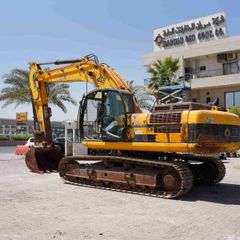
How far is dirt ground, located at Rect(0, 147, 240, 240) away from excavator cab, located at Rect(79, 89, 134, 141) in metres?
1.75

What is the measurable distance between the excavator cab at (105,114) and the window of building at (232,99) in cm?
2838

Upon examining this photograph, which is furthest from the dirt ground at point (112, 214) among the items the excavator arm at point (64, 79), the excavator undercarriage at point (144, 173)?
the excavator arm at point (64, 79)

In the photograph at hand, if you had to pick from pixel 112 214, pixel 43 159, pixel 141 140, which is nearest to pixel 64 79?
pixel 43 159

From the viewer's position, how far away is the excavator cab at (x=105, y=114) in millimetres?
12656

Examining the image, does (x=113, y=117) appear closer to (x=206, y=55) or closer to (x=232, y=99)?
(x=232, y=99)

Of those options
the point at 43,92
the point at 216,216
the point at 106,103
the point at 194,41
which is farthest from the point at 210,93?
the point at 216,216

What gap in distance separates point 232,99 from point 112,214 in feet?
109

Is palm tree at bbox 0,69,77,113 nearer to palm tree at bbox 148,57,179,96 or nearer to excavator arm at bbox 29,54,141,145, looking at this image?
palm tree at bbox 148,57,179,96

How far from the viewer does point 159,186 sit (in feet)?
38.2

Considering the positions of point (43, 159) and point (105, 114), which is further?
point (43, 159)

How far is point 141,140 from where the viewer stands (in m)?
12.1

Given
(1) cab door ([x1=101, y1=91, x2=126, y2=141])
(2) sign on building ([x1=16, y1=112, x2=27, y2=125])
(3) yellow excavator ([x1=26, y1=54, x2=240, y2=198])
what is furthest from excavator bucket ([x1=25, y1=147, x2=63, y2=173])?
(2) sign on building ([x1=16, y1=112, x2=27, y2=125])

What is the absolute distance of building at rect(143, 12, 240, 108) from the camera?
40.1 m

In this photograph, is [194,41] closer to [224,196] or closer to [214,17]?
[214,17]
